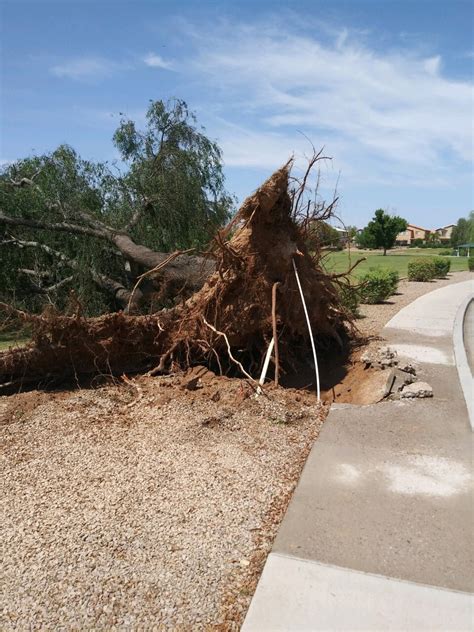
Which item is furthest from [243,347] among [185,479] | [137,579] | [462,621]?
[462,621]

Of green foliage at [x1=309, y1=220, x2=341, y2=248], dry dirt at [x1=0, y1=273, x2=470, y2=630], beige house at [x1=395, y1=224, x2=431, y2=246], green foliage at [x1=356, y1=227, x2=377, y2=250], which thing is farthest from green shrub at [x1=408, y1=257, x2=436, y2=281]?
beige house at [x1=395, y1=224, x2=431, y2=246]

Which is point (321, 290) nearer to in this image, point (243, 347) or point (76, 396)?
point (243, 347)

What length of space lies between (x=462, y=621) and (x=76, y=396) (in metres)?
4.77

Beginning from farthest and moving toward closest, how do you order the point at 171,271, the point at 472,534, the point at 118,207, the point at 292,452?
the point at 118,207, the point at 171,271, the point at 292,452, the point at 472,534

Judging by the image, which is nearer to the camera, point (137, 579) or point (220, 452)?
point (137, 579)

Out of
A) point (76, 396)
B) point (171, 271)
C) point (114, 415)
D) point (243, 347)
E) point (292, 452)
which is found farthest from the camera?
point (171, 271)

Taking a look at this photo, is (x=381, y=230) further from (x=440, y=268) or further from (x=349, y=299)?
(x=349, y=299)

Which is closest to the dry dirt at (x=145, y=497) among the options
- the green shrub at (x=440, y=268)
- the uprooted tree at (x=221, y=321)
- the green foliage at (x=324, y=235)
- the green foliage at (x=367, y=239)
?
the uprooted tree at (x=221, y=321)

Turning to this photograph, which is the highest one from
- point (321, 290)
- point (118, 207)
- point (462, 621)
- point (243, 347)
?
point (118, 207)

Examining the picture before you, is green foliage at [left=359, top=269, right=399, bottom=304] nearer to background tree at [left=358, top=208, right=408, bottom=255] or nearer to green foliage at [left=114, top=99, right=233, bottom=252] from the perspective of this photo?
green foliage at [left=114, top=99, right=233, bottom=252]

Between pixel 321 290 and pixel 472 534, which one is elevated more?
pixel 321 290

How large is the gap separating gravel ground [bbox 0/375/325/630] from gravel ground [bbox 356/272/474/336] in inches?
194

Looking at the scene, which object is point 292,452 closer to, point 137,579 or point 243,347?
point 137,579

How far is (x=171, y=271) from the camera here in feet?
28.6
